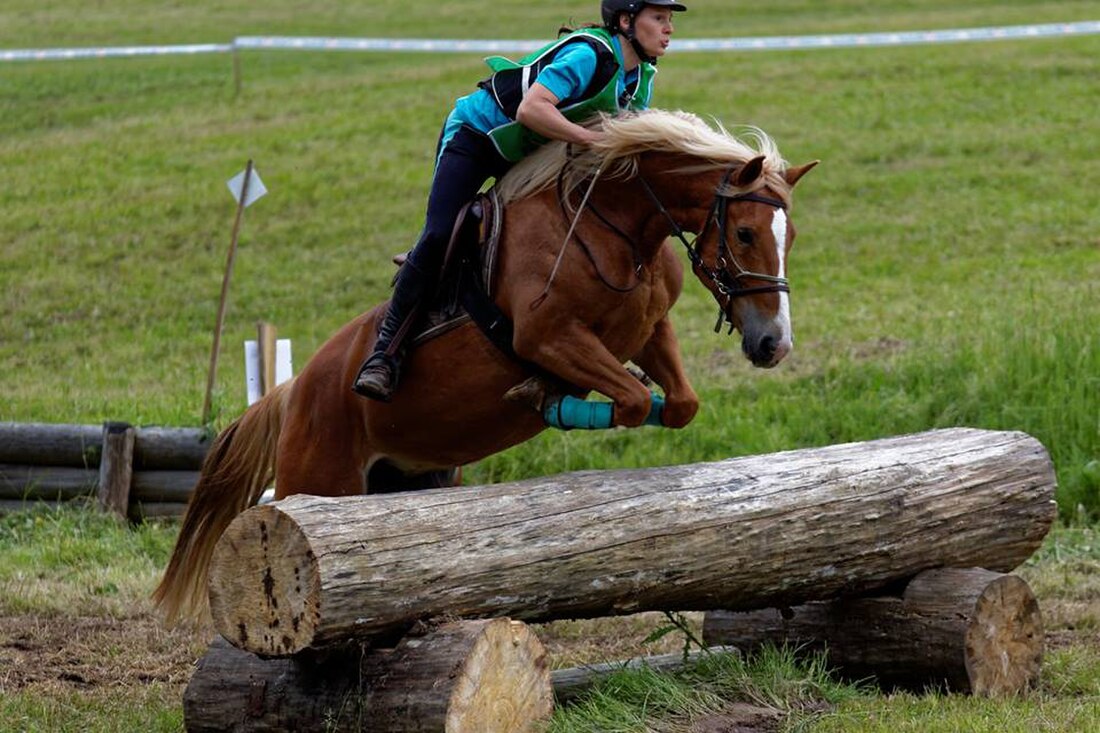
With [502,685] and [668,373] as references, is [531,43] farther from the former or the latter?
[502,685]

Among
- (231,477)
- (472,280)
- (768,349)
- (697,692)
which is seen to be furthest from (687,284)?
(697,692)

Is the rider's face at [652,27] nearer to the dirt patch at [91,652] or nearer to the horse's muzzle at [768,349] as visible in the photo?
the horse's muzzle at [768,349]

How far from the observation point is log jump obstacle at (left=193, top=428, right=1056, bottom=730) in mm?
4746

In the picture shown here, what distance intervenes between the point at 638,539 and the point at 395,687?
967mm

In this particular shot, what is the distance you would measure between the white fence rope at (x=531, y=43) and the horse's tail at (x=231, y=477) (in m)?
16.5

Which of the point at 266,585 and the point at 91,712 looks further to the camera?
the point at 91,712

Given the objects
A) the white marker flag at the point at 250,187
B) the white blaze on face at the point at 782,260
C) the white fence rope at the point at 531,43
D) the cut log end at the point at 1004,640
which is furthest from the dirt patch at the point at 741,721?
the white fence rope at the point at 531,43

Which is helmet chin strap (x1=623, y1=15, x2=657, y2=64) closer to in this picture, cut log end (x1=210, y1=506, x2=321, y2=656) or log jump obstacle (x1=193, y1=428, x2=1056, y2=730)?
log jump obstacle (x1=193, y1=428, x2=1056, y2=730)

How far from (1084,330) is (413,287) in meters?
5.60

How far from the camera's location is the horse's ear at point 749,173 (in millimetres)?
5398

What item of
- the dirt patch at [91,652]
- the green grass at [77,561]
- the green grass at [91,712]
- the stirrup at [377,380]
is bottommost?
the green grass at [77,561]

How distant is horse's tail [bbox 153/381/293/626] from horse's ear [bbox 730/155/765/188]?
7.65 feet

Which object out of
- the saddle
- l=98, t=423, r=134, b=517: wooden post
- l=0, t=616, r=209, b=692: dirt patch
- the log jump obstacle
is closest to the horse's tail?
l=0, t=616, r=209, b=692: dirt patch

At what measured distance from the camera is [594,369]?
18.6 ft
